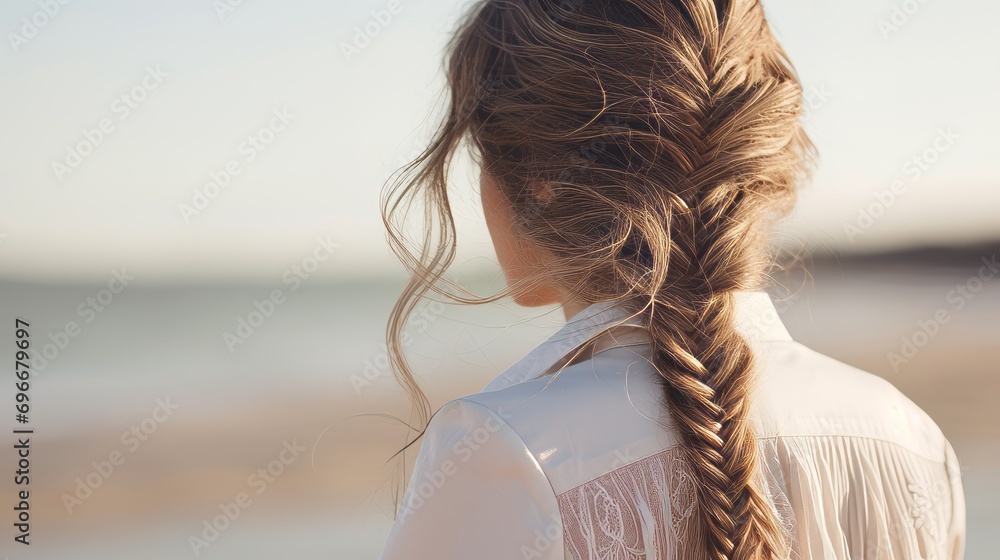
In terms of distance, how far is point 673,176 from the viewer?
79 cm

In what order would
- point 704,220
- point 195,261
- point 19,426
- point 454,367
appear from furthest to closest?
point 195,261 → point 454,367 → point 19,426 → point 704,220

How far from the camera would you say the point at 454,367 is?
22.9ft

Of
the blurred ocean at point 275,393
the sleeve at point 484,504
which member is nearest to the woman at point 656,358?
the sleeve at point 484,504

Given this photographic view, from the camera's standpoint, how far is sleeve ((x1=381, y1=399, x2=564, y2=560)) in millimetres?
643

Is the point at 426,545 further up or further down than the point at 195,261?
further up

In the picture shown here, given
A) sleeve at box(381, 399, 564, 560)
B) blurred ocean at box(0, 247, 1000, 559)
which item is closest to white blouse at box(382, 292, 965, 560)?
sleeve at box(381, 399, 564, 560)

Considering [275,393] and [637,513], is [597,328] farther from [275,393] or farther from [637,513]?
[275,393]

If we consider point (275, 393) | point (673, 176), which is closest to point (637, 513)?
point (673, 176)

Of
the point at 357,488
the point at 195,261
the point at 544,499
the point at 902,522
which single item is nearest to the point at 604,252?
the point at 544,499

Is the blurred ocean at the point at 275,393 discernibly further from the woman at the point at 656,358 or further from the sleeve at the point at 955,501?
the woman at the point at 656,358

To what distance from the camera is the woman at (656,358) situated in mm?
663

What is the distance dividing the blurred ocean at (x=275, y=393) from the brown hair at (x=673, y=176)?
1175 mm

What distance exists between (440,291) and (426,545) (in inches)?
15.7

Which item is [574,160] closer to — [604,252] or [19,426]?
[604,252]
